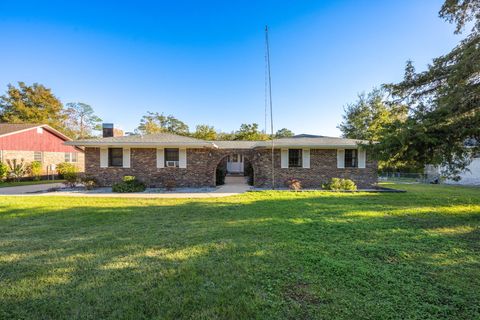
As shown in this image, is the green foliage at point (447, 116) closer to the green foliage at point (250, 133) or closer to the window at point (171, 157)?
the window at point (171, 157)

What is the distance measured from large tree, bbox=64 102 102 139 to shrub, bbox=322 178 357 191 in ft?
130

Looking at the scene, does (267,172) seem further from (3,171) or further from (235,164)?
(3,171)

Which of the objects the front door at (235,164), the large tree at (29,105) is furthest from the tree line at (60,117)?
the front door at (235,164)

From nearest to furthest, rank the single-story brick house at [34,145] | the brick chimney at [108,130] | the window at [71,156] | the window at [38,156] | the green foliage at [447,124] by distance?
the green foliage at [447,124], the brick chimney at [108,130], the single-story brick house at [34,145], the window at [38,156], the window at [71,156]

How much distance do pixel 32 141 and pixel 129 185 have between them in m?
13.3

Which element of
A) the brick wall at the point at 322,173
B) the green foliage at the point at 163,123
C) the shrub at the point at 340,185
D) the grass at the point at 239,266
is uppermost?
the green foliage at the point at 163,123

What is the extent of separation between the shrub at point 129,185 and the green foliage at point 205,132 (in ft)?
52.4

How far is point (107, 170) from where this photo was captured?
13.6m

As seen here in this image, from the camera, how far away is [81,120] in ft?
127

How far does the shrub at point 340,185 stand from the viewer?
40.5ft

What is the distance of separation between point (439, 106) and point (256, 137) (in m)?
21.7

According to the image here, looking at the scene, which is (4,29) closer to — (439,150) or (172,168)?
(172,168)

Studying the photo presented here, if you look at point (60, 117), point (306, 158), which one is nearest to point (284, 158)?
point (306, 158)

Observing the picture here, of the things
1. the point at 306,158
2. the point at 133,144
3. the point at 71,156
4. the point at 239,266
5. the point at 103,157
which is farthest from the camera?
the point at 71,156
